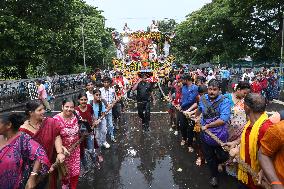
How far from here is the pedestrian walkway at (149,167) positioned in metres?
6.12

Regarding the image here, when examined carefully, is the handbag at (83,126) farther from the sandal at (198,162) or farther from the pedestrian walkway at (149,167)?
the sandal at (198,162)

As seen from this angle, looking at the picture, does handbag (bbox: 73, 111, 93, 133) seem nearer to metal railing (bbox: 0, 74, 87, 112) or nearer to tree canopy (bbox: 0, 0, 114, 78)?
metal railing (bbox: 0, 74, 87, 112)

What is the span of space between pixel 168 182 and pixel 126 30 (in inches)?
630

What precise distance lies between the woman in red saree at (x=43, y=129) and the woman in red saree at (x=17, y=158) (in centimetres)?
74

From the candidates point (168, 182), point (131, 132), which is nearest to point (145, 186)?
point (168, 182)

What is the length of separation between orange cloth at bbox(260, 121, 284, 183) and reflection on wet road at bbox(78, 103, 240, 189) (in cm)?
315

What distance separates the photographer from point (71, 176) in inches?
193

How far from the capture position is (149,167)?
714cm

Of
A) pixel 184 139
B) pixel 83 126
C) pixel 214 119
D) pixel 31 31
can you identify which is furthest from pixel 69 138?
pixel 31 31

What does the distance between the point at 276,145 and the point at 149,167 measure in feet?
15.5

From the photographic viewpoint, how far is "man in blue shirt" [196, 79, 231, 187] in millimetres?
5438

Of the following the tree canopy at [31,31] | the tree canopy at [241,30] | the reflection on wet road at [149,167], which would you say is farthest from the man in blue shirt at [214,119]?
the tree canopy at [241,30]

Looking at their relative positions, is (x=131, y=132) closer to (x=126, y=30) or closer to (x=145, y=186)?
(x=145, y=186)

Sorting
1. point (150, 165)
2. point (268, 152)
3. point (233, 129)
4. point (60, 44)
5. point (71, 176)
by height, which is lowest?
point (150, 165)
